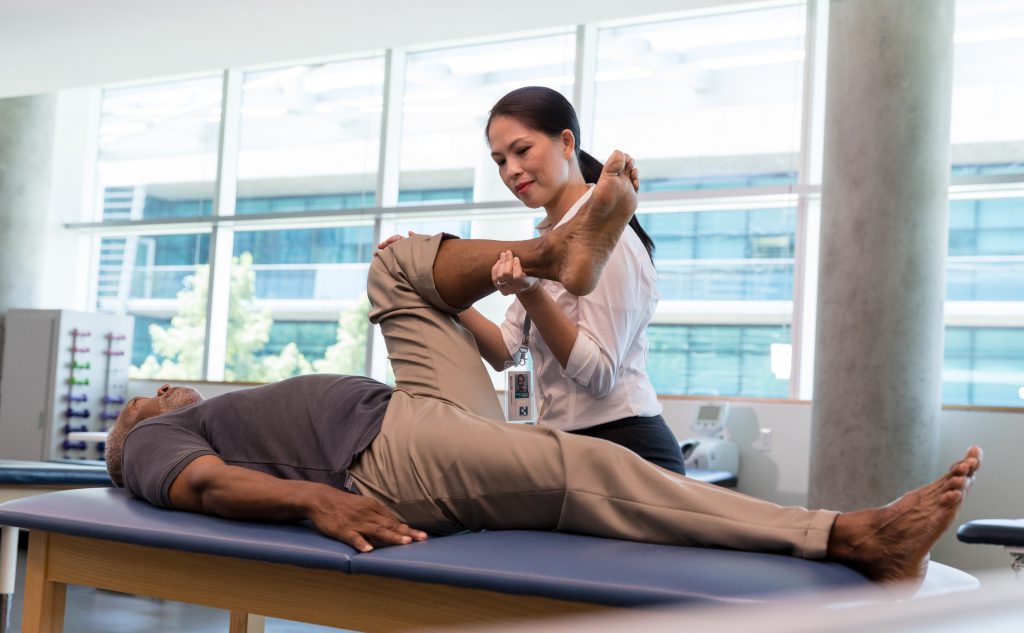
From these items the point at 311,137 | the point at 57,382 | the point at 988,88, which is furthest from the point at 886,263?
the point at 57,382

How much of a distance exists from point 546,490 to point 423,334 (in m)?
0.40

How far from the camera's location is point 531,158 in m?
1.92

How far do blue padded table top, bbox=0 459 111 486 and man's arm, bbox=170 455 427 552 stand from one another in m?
1.63

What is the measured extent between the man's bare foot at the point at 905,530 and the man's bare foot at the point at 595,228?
53 centimetres

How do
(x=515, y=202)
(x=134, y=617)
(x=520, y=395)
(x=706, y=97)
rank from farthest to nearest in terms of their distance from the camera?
(x=515, y=202) < (x=706, y=97) < (x=134, y=617) < (x=520, y=395)

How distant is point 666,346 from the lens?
6.09 m

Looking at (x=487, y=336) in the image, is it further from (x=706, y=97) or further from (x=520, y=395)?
(x=706, y=97)

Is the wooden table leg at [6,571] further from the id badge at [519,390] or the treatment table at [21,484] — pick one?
the id badge at [519,390]

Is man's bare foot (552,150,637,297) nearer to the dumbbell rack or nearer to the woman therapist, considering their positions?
the woman therapist

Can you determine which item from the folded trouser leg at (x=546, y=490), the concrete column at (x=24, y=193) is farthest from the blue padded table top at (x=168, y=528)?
the concrete column at (x=24, y=193)

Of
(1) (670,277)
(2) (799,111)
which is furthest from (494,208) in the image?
(2) (799,111)

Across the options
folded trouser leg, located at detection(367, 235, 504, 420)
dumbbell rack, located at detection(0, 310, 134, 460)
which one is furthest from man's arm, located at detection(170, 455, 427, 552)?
dumbbell rack, located at detection(0, 310, 134, 460)

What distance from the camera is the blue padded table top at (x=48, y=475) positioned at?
3012 mm

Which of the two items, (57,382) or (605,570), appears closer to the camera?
(605,570)
